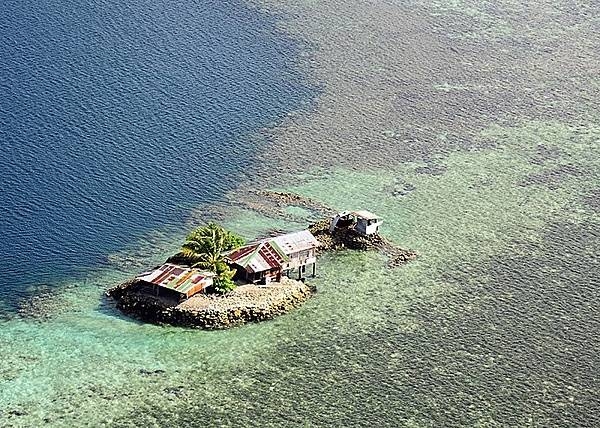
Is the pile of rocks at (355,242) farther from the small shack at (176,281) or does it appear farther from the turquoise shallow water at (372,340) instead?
the small shack at (176,281)

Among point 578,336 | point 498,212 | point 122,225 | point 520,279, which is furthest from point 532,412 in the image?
point 122,225

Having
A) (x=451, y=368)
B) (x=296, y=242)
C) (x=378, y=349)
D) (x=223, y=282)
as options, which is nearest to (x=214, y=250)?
(x=223, y=282)

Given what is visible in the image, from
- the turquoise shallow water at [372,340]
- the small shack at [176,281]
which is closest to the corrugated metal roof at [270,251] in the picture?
the small shack at [176,281]

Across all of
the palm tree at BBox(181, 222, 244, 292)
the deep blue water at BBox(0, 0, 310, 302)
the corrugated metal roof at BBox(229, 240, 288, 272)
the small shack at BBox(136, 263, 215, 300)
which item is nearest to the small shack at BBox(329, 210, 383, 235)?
the corrugated metal roof at BBox(229, 240, 288, 272)

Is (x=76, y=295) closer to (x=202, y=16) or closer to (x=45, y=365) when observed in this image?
(x=45, y=365)

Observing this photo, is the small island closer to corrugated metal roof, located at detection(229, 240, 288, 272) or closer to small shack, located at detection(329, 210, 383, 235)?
corrugated metal roof, located at detection(229, 240, 288, 272)

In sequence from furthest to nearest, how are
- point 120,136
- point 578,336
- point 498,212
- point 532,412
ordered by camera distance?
1. point 120,136
2. point 498,212
3. point 578,336
4. point 532,412
